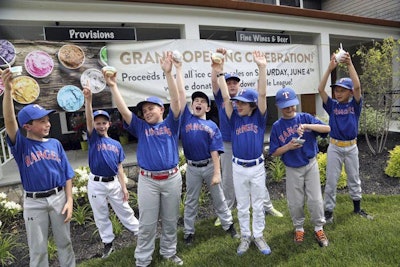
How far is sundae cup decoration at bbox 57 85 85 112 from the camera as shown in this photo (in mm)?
5461

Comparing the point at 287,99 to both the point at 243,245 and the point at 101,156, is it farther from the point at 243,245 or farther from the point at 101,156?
the point at 101,156

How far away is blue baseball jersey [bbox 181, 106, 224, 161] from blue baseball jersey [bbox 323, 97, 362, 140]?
57.7 inches

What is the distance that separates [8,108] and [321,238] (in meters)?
3.20

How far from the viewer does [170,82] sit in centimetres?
280

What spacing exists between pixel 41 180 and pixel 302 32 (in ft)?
24.8

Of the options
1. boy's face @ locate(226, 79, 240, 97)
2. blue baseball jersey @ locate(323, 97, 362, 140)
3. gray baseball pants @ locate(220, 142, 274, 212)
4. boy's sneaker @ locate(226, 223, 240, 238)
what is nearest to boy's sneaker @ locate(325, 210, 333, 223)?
gray baseball pants @ locate(220, 142, 274, 212)

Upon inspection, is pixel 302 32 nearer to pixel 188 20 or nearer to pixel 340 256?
pixel 188 20

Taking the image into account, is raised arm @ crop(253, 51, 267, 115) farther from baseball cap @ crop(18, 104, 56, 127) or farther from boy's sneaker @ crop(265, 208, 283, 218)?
baseball cap @ crop(18, 104, 56, 127)

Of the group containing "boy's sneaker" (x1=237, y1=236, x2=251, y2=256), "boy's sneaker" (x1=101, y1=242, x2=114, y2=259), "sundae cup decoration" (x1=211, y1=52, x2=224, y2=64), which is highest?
"sundae cup decoration" (x1=211, y1=52, x2=224, y2=64)

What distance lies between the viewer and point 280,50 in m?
7.83

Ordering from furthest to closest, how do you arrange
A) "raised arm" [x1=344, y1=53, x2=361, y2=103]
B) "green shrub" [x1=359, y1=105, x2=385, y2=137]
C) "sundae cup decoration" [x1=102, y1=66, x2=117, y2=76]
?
"green shrub" [x1=359, y1=105, x2=385, y2=137], "raised arm" [x1=344, y1=53, x2=361, y2=103], "sundae cup decoration" [x1=102, y1=66, x2=117, y2=76]

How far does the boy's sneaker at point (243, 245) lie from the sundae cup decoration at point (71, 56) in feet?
14.0

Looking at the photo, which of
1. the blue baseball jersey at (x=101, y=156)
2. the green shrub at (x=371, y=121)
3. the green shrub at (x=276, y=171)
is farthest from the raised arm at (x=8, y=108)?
the green shrub at (x=371, y=121)

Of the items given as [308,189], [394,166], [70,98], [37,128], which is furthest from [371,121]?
[37,128]
